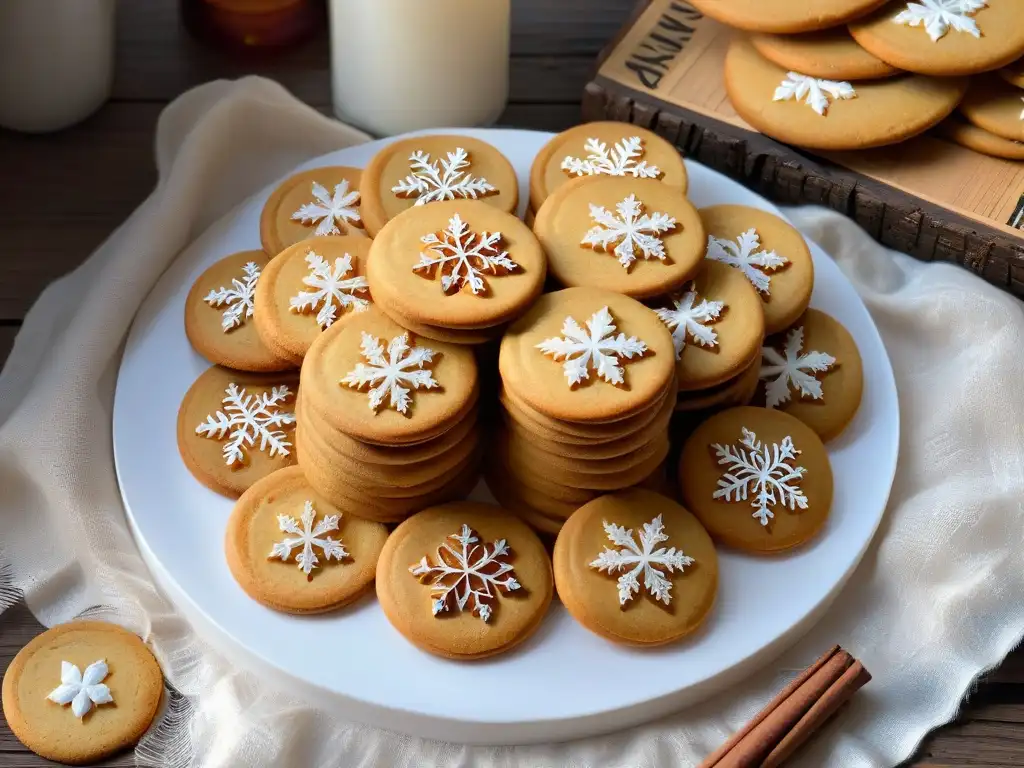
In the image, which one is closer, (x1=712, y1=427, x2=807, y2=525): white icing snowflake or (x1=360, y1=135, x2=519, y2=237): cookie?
(x1=712, y1=427, x2=807, y2=525): white icing snowflake

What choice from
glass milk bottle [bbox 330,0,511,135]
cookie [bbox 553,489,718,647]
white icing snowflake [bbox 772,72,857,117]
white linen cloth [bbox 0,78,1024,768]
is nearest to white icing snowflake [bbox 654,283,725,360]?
cookie [bbox 553,489,718,647]

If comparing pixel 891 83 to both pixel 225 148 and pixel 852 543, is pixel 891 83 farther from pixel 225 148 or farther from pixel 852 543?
pixel 225 148

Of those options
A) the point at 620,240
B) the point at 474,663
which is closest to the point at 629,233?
the point at 620,240

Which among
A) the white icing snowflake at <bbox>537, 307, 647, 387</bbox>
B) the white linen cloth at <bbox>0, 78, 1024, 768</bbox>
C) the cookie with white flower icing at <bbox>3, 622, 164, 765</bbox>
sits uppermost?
the white icing snowflake at <bbox>537, 307, 647, 387</bbox>

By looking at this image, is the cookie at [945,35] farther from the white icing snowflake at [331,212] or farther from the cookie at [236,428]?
the cookie at [236,428]

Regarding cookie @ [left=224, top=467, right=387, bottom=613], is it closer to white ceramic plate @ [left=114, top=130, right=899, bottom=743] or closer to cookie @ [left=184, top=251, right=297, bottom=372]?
white ceramic plate @ [left=114, top=130, right=899, bottom=743]

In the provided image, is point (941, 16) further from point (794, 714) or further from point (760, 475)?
point (794, 714)
